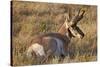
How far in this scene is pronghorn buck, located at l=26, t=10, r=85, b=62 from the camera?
2.54 metres

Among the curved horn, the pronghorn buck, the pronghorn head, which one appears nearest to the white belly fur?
the pronghorn buck

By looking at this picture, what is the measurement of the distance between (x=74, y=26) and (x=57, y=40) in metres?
0.30

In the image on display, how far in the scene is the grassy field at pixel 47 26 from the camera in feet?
8.08

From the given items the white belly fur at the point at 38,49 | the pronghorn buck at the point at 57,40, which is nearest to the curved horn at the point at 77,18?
the pronghorn buck at the point at 57,40

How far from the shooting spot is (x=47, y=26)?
2.59 m

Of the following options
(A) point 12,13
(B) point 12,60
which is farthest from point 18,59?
(A) point 12,13

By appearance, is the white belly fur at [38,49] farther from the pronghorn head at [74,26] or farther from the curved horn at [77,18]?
Result: the curved horn at [77,18]

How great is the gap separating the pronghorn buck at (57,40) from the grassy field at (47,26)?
2.0 inches

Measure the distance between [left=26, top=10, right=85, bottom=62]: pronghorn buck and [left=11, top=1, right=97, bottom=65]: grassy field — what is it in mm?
52

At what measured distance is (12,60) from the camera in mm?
2430
